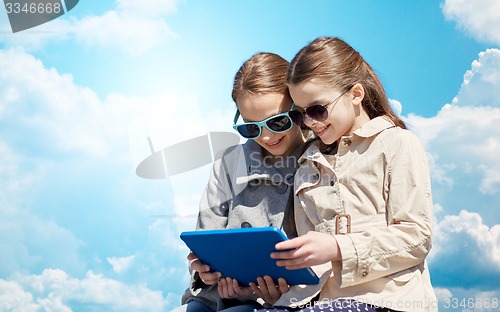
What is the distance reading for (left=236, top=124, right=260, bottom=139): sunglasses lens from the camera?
10.4 feet

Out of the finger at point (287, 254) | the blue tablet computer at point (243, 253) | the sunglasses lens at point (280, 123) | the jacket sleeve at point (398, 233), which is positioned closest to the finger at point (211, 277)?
the blue tablet computer at point (243, 253)

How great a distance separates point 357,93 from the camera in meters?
2.90

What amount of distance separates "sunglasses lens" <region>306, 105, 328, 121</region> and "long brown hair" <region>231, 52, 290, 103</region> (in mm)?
338

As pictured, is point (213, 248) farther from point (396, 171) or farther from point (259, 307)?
point (396, 171)

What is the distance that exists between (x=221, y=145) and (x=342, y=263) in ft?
4.75

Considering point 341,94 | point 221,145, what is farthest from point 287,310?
point 221,145

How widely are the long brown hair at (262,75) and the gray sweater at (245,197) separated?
13.7 inches

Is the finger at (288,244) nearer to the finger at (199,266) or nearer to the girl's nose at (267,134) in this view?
the finger at (199,266)

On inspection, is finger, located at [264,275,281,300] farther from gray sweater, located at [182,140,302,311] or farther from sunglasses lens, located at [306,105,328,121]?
sunglasses lens, located at [306,105,328,121]

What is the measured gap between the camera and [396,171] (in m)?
2.66

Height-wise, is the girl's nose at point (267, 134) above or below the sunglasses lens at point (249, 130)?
below

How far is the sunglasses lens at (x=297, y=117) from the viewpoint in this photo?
299cm

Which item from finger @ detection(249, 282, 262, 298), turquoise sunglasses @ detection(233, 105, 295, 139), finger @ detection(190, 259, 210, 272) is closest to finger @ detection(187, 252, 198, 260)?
finger @ detection(190, 259, 210, 272)

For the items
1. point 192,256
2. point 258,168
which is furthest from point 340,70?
point 192,256
